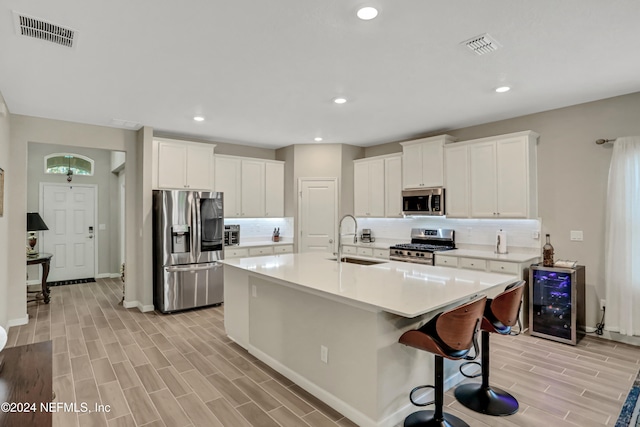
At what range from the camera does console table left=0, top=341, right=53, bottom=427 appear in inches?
46.4

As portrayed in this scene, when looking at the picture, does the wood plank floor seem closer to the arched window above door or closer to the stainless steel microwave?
the stainless steel microwave

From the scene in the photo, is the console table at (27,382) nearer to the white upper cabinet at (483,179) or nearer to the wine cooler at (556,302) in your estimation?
the wine cooler at (556,302)

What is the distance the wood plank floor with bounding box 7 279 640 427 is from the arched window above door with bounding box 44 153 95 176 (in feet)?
12.5

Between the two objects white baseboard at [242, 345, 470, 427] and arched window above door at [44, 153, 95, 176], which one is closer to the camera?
white baseboard at [242, 345, 470, 427]

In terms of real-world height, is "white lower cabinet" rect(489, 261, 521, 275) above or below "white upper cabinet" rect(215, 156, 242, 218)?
below

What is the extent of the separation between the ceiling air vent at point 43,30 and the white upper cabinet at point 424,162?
4.36 metres

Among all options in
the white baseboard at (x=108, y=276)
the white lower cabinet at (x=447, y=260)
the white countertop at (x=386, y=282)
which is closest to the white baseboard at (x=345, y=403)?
the white countertop at (x=386, y=282)

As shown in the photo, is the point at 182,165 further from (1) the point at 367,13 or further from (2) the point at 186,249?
Result: (1) the point at 367,13

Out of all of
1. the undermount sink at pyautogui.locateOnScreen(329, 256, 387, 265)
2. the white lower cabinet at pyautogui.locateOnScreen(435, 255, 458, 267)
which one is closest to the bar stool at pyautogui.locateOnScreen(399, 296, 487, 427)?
the undermount sink at pyautogui.locateOnScreen(329, 256, 387, 265)

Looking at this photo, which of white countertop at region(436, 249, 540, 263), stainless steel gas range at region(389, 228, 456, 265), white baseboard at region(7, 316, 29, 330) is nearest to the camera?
white countertop at region(436, 249, 540, 263)

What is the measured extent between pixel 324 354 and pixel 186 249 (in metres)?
3.21

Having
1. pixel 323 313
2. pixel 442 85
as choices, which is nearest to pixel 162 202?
pixel 323 313

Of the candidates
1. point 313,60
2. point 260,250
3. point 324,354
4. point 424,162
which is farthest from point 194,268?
point 424,162

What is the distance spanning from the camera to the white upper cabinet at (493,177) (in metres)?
4.20
